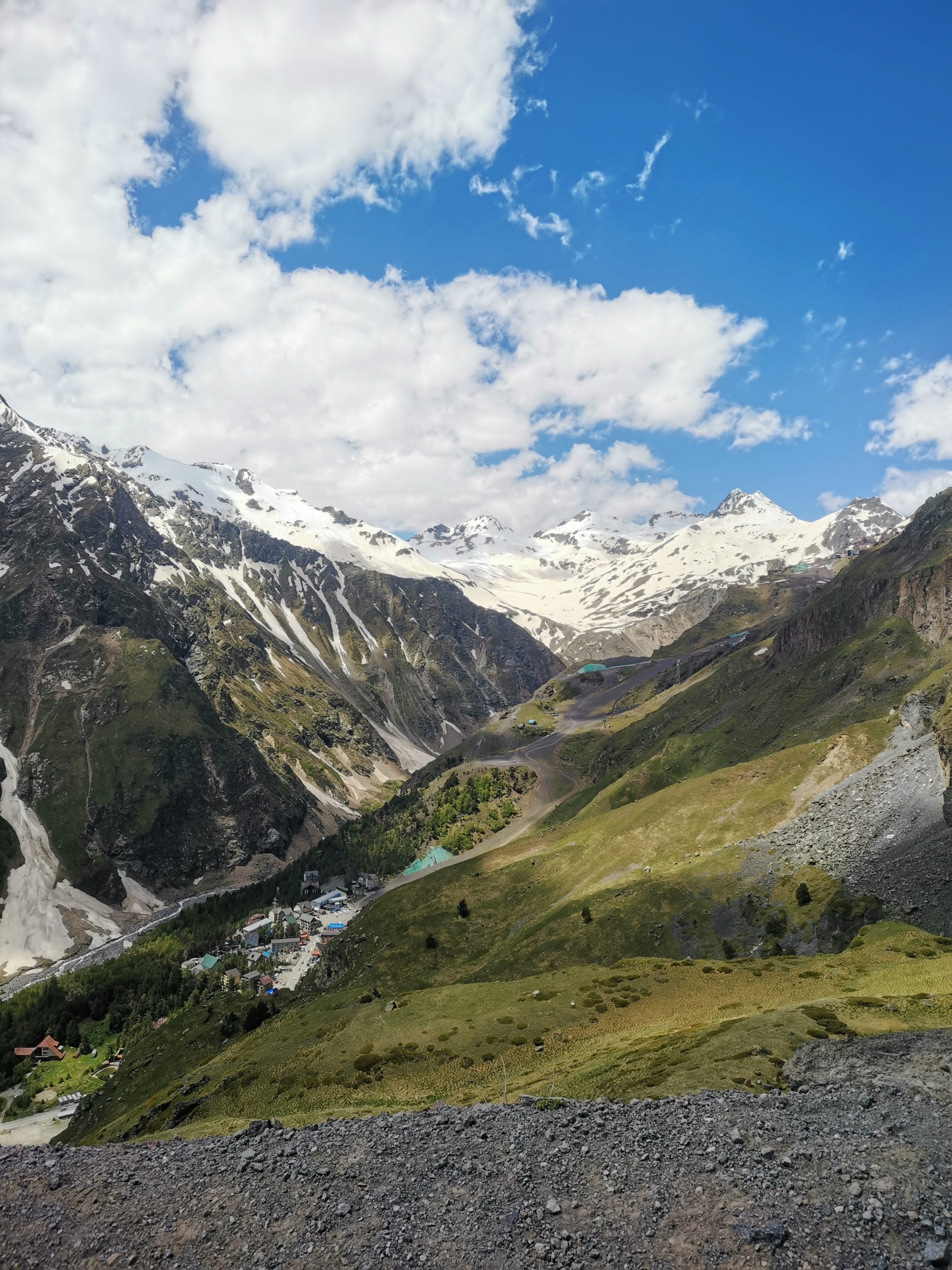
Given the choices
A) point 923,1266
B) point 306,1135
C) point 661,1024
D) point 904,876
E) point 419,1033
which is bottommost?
point 904,876

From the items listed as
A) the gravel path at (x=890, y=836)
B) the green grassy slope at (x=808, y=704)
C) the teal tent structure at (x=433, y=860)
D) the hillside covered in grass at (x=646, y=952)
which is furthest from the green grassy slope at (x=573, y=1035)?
the teal tent structure at (x=433, y=860)

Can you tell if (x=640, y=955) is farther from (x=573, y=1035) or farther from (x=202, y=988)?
(x=202, y=988)

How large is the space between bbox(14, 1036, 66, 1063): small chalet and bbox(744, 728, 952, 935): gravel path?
5929 inches

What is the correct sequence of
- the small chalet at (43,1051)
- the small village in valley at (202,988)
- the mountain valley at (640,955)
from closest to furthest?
the mountain valley at (640,955) < the small village in valley at (202,988) < the small chalet at (43,1051)

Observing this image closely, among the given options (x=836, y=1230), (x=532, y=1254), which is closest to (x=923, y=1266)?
(x=836, y=1230)

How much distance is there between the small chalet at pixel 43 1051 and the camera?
440 feet

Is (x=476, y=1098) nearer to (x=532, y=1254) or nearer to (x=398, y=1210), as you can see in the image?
(x=398, y=1210)

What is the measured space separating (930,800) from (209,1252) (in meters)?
87.1

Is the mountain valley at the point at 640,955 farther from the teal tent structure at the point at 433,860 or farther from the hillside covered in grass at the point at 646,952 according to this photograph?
the teal tent structure at the point at 433,860

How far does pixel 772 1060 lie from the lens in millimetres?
33031

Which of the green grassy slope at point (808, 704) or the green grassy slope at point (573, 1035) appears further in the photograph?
the green grassy slope at point (808, 704)

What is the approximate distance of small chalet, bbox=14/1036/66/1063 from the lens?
13412 cm

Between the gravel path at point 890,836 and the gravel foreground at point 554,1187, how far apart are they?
133 feet

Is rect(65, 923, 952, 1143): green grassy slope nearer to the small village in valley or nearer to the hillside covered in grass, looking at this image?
the hillside covered in grass
